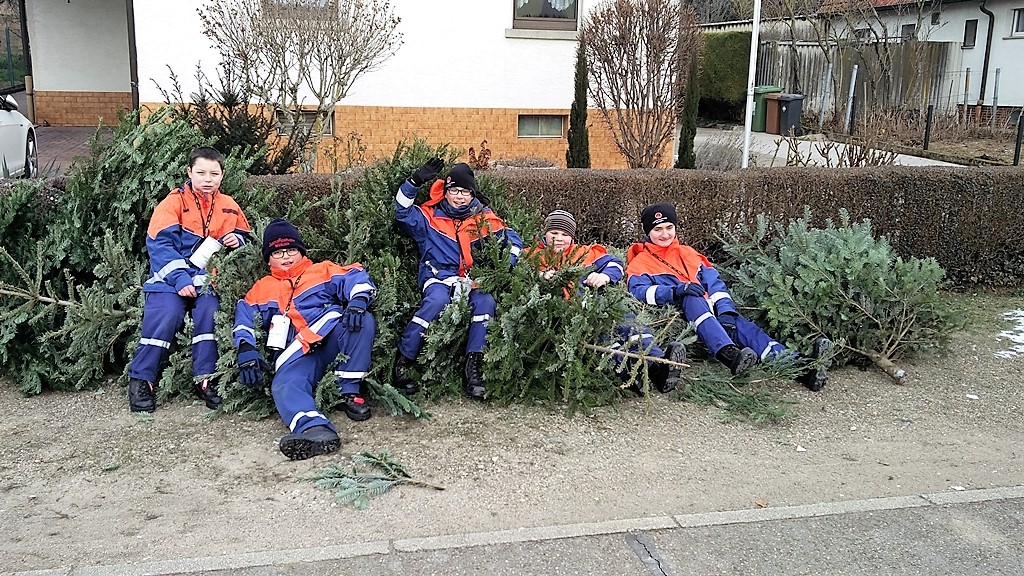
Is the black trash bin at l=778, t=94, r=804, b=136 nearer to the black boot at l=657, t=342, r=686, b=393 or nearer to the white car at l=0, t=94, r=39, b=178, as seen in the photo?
the white car at l=0, t=94, r=39, b=178

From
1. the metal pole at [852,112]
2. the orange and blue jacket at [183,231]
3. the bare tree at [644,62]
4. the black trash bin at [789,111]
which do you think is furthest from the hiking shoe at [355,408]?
the black trash bin at [789,111]

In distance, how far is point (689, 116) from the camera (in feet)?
39.4

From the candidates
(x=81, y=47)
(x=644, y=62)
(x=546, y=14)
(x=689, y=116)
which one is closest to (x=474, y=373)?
(x=644, y=62)

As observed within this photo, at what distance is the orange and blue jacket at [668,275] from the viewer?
609 centimetres

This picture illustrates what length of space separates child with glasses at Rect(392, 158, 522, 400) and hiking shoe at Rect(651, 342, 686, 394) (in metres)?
1.06

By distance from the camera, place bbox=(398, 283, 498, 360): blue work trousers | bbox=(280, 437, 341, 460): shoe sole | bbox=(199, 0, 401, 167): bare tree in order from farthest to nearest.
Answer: bbox=(199, 0, 401, 167): bare tree → bbox=(398, 283, 498, 360): blue work trousers → bbox=(280, 437, 341, 460): shoe sole

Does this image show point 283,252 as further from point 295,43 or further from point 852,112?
point 852,112

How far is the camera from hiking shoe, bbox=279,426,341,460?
15.1 feet

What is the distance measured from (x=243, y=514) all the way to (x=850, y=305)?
4.06 metres

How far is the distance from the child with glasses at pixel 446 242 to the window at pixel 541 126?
8987 mm

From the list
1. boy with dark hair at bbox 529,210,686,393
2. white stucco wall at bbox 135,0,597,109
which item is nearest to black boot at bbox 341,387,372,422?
boy with dark hair at bbox 529,210,686,393

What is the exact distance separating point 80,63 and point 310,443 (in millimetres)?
17650

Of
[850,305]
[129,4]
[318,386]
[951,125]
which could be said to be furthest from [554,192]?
[951,125]

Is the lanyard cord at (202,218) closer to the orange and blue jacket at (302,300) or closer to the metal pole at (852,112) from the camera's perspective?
the orange and blue jacket at (302,300)
